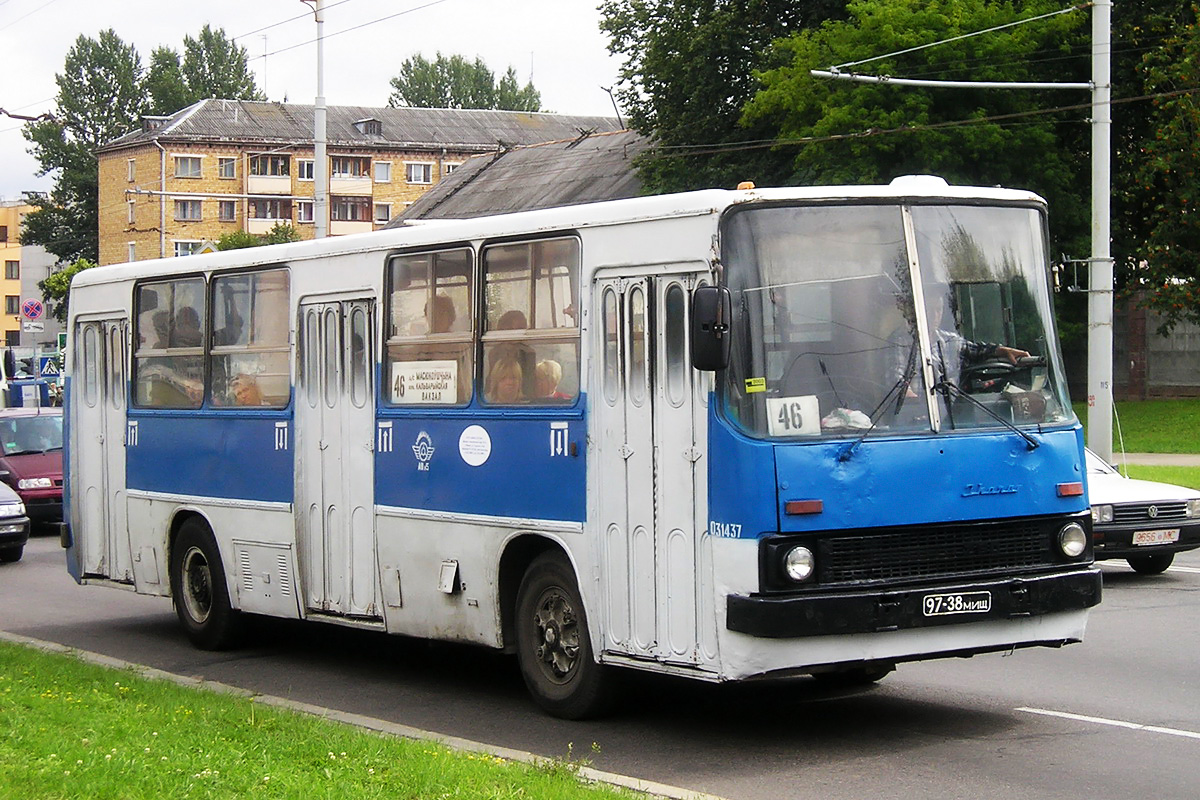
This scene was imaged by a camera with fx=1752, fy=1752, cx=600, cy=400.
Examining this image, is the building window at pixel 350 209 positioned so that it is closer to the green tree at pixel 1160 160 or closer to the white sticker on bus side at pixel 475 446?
the green tree at pixel 1160 160

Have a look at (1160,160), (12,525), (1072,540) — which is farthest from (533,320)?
(1160,160)

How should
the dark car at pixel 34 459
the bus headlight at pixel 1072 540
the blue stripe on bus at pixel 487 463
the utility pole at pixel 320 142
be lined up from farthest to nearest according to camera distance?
the utility pole at pixel 320 142, the dark car at pixel 34 459, the blue stripe on bus at pixel 487 463, the bus headlight at pixel 1072 540

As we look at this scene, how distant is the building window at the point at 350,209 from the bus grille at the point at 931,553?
106 m

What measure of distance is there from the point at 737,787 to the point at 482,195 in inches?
2655

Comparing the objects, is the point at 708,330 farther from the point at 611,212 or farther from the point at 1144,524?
the point at 1144,524

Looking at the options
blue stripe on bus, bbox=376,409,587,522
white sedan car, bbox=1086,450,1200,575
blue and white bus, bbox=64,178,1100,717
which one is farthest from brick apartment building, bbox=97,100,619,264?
blue and white bus, bbox=64,178,1100,717

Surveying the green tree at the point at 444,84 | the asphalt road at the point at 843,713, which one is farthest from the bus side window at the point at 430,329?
the green tree at the point at 444,84

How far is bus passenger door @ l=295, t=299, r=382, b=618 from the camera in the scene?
39.2 feet

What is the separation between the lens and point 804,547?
8664 millimetres

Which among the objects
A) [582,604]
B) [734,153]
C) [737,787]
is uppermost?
[734,153]

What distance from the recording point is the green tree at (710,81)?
47344mm

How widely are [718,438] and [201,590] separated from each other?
6.43m

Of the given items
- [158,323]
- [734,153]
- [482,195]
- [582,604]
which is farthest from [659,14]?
[582,604]

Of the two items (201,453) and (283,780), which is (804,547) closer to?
(283,780)
